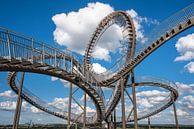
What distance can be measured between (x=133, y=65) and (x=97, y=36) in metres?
8.75

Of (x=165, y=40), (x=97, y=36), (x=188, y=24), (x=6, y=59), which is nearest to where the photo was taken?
(x=6, y=59)

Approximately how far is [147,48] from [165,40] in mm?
1695

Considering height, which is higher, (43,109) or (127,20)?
(127,20)

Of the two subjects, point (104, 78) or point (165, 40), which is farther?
point (104, 78)

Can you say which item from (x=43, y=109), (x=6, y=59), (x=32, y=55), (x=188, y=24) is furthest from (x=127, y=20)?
(x=43, y=109)

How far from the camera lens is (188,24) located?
13.6m

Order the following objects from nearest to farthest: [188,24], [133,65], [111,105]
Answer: [188,24]
[133,65]
[111,105]

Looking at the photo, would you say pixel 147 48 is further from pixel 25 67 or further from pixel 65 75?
pixel 25 67

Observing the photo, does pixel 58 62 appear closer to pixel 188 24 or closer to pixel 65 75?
pixel 65 75

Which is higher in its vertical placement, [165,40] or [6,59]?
[165,40]

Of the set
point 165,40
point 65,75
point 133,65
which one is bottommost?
point 65,75

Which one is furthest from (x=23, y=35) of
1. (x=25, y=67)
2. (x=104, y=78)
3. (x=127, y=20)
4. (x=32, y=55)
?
(x=127, y=20)

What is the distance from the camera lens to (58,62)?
1365cm

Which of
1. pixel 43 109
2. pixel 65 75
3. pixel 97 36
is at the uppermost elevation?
pixel 97 36
